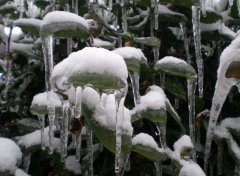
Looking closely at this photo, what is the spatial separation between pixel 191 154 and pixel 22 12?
76cm

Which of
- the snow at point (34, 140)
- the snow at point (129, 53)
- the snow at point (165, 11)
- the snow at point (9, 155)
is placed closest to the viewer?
the snow at point (129, 53)

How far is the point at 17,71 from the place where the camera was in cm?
151

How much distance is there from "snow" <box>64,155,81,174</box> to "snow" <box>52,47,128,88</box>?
0.52 metres

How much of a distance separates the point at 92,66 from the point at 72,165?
564mm

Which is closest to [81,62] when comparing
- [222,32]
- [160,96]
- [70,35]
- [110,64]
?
[110,64]

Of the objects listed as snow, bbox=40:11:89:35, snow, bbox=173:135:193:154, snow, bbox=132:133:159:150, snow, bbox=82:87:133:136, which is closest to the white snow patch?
snow, bbox=40:11:89:35

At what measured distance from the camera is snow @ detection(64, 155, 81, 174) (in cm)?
112

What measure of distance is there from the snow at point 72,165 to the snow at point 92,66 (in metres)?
0.52

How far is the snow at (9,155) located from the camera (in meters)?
0.97

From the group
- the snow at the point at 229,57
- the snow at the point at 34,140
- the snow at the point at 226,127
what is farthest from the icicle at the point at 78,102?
the snow at the point at 226,127

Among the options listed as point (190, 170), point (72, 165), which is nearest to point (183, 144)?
point (190, 170)

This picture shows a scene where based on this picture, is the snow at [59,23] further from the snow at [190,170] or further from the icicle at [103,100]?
the snow at [190,170]

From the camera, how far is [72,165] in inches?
44.2

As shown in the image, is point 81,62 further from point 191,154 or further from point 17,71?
point 17,71
